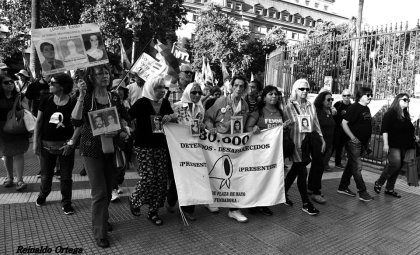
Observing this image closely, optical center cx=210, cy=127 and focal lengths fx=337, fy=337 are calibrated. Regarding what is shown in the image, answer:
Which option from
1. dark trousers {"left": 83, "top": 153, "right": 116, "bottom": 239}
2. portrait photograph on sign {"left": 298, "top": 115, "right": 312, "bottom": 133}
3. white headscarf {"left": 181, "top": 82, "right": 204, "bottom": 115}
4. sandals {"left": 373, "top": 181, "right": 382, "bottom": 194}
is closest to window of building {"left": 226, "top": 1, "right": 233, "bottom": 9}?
sandals {"left": 373, "top": 181, "right": 382, "bottom": 194}

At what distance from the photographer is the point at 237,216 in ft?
15.0

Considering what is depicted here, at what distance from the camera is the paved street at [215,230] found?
3658 millimetres

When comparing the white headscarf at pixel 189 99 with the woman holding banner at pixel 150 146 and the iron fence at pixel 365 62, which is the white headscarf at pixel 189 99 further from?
the iron fence at pixel 365 62

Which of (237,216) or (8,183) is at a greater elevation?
(8,183)

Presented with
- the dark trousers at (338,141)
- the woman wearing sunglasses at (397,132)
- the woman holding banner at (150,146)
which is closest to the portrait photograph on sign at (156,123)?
the woman holding banner at (150,146)

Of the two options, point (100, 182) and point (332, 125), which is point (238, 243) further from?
point (332, 125)

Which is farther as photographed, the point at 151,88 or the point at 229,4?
the point at 229,4

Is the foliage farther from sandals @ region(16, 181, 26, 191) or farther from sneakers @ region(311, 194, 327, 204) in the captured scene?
sandals @ region(16, 181, 26, 191)

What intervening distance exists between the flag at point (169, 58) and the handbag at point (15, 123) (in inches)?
93.9

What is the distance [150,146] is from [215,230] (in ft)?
4.35

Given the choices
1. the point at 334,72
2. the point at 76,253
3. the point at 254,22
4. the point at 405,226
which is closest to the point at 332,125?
the point at 405,226

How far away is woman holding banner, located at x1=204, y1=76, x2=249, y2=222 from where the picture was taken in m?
4.69

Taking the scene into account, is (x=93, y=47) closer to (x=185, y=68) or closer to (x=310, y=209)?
(x=185, y=68)

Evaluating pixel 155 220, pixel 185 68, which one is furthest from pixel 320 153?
pixel 155 220
